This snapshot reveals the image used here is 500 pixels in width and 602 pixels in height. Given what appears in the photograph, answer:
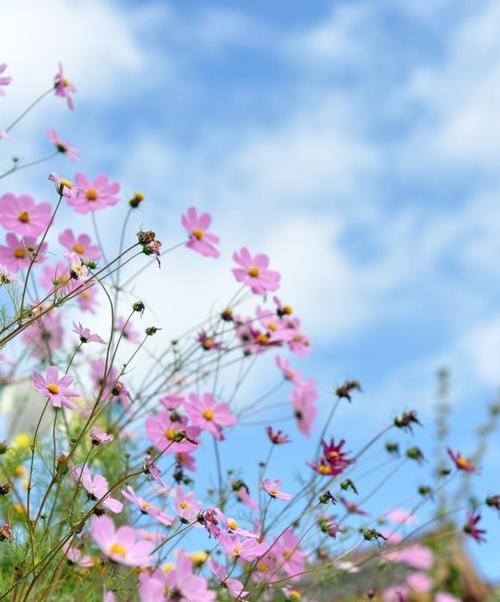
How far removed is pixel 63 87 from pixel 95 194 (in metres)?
0.38

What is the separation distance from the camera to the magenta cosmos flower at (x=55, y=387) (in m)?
1.43

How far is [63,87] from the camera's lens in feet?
7.72

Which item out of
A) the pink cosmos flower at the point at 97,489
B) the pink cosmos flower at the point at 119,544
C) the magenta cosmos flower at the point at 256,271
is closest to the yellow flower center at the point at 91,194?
the magenta cosmos flower at the point at 256,271

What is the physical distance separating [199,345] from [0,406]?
159cm

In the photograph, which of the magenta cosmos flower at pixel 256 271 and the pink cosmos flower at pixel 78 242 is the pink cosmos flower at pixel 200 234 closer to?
the magenta cosmos flower at pixel 256 271

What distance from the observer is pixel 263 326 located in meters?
2.34

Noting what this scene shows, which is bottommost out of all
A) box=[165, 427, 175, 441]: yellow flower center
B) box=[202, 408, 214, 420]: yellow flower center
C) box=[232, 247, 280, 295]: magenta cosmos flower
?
box=[165, 427, 175, 441]: yellow flower center

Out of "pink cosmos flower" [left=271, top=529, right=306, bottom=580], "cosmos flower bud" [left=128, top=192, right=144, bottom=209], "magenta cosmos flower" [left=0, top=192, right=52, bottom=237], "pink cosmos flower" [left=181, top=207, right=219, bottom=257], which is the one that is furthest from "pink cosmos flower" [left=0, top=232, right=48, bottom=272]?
"pink cosmos flower" [left=271, top=529, right=306, bottom=580]

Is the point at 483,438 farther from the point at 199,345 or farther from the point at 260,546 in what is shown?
the point at 260,546

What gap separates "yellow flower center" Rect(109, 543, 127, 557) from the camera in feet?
3.39

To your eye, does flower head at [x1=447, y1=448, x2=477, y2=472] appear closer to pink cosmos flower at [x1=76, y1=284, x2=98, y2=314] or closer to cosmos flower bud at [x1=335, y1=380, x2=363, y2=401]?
cosmos flower bud at [x1=335, y1=380, x2=363, y2=401]

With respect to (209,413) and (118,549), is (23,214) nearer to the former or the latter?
(209,413)

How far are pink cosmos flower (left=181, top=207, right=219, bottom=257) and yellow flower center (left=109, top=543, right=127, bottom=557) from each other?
1.23m

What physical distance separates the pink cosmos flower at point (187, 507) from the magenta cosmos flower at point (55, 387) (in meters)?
0.24
